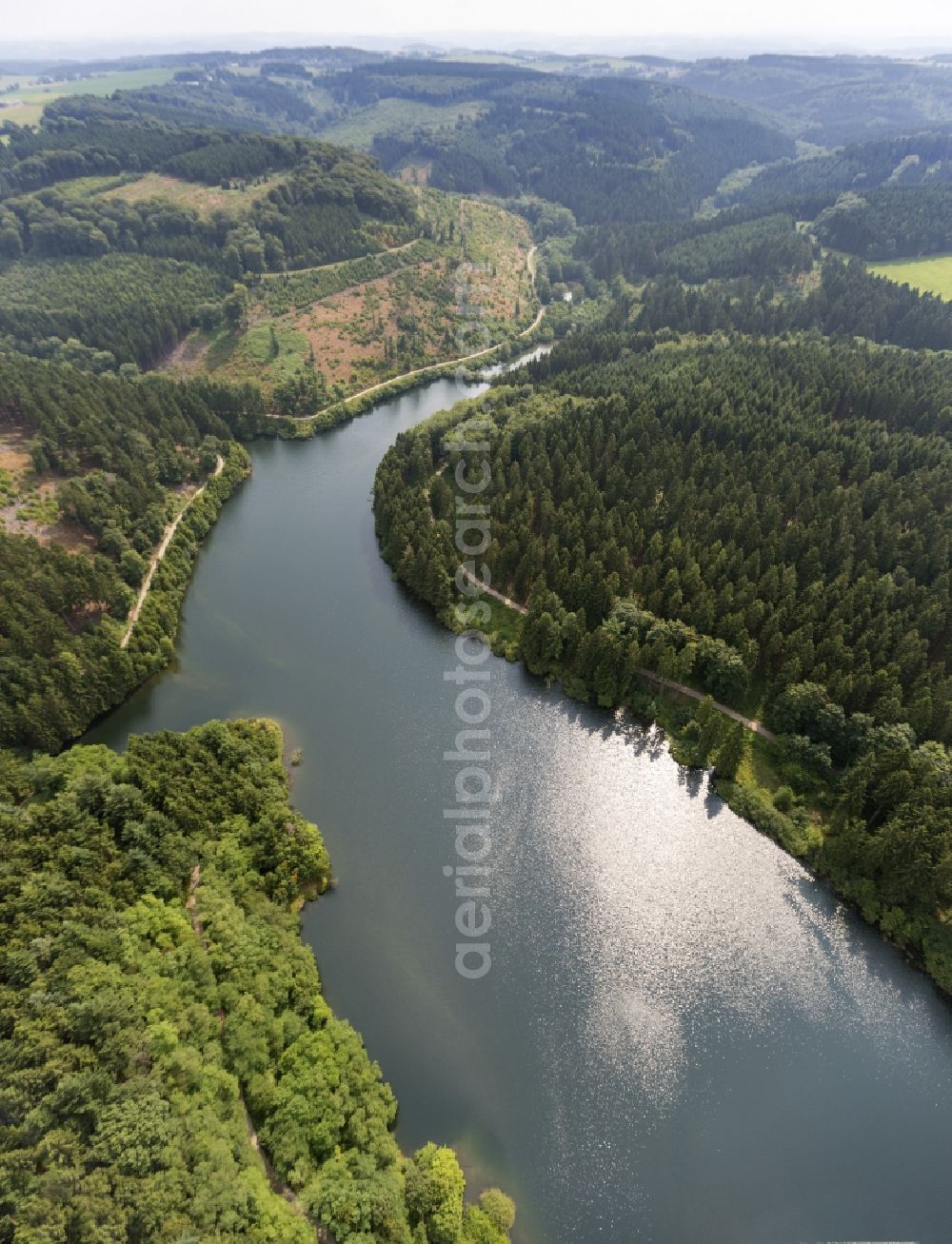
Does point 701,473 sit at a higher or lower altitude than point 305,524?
higher

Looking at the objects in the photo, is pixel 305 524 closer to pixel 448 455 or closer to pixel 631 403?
pixel 448 455

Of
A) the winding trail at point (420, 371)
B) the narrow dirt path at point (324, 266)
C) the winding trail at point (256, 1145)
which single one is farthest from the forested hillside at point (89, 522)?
the narrow dirt path at point (324, 266)

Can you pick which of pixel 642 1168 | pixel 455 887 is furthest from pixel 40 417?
pixel 642 1168

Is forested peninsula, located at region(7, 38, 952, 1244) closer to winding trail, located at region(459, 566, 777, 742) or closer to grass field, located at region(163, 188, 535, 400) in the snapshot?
winding trail, located at region(459, 566, 777, 742)

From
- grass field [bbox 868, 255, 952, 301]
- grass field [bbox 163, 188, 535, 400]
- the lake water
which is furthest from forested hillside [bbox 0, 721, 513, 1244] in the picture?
grass field [bbox 868, 255, 952, 301]

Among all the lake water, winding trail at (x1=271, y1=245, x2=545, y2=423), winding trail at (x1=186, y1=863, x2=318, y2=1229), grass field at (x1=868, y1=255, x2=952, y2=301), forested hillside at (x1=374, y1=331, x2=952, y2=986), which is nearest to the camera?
winding trail at (x1=186, y1=863, x2=318, y2=1229)

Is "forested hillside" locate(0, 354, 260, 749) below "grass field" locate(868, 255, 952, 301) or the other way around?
below
